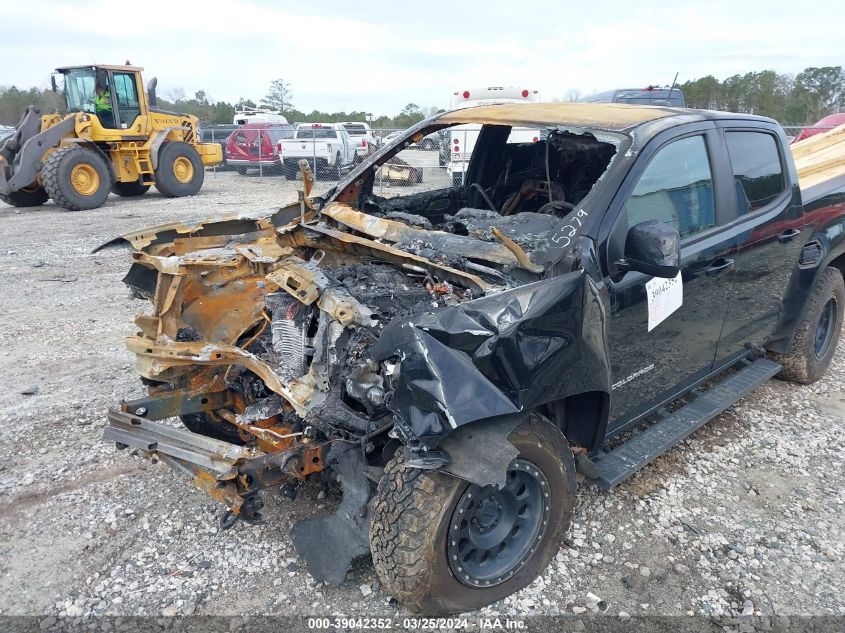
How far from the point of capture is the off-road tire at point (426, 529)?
7.56 ft

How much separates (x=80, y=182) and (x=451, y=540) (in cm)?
1393

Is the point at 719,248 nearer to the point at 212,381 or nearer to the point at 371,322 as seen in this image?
the point at 371,322

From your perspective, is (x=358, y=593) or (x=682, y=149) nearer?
(x=358, y=593)

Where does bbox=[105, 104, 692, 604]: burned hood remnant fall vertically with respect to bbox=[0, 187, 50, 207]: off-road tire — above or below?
above

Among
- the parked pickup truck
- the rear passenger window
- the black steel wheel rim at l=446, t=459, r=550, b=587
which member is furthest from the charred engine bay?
the parked pickup truck

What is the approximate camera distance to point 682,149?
10.6ft

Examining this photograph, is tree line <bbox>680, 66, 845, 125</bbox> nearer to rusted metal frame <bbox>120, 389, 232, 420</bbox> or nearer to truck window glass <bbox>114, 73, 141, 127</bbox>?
truck window glass <bbox>114, 73, 141, 127</bbox>

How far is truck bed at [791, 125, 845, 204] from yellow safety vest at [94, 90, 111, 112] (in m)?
13.7

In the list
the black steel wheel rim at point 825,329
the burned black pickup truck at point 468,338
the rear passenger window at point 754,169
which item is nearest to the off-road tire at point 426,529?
the burned black pickup truck at point 468,338

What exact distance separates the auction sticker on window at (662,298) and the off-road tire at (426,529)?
852 millimetres

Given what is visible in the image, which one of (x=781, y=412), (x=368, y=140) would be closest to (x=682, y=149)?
(x=781, y=412)

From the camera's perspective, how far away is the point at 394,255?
3.15m

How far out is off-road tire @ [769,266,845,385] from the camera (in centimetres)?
441

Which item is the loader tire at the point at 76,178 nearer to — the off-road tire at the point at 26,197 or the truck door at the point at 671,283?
the off-road tire at the point at 26,197
